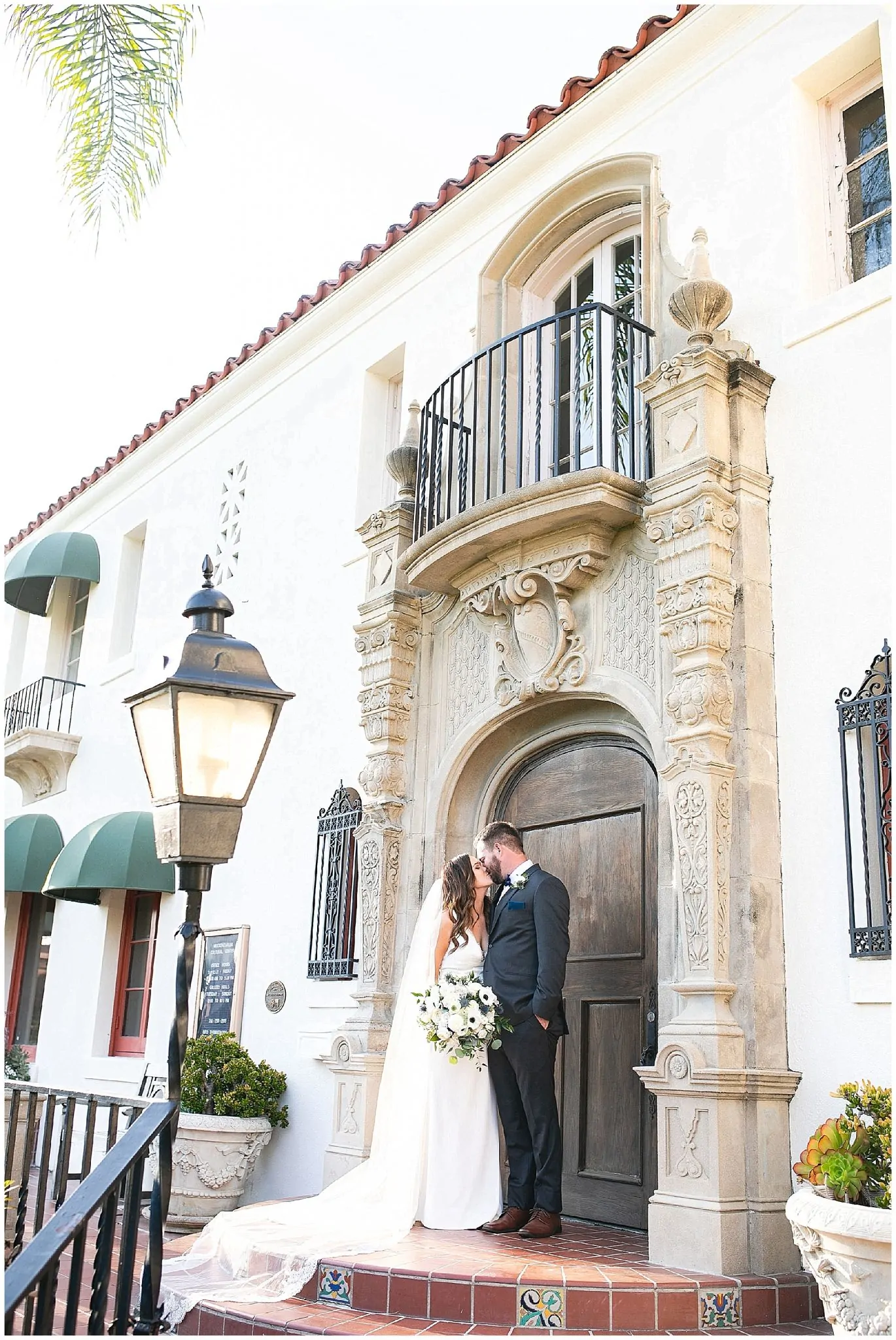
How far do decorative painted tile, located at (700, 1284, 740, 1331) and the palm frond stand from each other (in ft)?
20.9

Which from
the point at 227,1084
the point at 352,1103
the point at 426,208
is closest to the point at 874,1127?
the point at 352,1103

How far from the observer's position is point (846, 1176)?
183 inches

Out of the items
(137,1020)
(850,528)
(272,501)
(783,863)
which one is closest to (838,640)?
(850,528)

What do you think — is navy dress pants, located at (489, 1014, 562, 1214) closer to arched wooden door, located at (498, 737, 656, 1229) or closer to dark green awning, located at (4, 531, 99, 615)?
arched wooden door, located at (498, 737, 656, 1229)

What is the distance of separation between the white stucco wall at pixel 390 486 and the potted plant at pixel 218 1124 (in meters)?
0.29

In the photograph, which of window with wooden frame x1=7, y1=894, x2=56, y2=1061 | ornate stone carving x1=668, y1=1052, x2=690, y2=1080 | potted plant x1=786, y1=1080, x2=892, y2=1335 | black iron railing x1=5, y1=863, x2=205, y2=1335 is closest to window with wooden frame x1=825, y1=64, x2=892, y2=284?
ornate stone carving x1=668, y1=1052, x2=690, y2=1080

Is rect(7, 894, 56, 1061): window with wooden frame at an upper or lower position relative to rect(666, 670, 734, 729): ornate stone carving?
lower

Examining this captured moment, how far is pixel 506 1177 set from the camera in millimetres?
7438

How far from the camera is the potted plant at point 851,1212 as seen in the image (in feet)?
14.1

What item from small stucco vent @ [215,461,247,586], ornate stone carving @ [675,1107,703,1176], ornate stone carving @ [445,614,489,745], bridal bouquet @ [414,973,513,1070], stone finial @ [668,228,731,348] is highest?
small stucco vent @ [215,461,247,586]

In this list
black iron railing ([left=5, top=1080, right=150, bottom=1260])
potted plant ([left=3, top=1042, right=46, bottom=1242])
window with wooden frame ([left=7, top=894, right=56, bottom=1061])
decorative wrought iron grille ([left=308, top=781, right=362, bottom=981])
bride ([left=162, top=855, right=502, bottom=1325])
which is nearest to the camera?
black iron railing ([left=5, top=1080, right=150, bottom=1260])

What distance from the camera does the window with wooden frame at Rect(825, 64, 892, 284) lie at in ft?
22.3

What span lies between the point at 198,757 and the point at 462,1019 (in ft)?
8.25

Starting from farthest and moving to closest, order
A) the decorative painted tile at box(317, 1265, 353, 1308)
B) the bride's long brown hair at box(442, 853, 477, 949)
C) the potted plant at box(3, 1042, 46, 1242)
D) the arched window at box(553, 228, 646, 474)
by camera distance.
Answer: the arched window at box(553, 228, 646, 474) → the bride's long brown hair at box(442, 853, 477, 949) → the potted plant at box(3, 1042, 46, 1242) → the decorative painted tile at box(317, 1265, 353, 1308)
